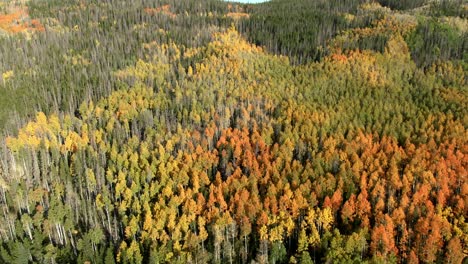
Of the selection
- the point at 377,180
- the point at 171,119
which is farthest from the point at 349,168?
the point at 171,119

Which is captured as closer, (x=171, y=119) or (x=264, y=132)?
(x=264, y=132)

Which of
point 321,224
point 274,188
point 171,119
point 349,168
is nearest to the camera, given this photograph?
point 321,224

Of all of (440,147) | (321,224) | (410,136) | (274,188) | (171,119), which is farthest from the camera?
(171,119)

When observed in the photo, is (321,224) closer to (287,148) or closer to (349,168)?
(349,168)

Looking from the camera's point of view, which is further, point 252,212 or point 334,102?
point 334,102

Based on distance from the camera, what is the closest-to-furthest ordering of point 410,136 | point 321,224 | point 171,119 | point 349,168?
point 321,224, point 349,168, point 410,136, point 171,119

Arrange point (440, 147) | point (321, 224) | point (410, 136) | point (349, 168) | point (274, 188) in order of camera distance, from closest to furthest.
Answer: point (321, 224)
point (274, 188)
point (349, 168)
point (440, 147)
point (410, 136)

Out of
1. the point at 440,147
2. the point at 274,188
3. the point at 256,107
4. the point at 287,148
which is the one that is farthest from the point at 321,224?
the point at 256,107

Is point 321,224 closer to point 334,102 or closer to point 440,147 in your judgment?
point 440,147

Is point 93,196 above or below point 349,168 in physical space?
below
